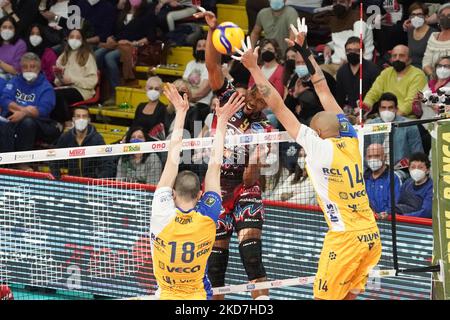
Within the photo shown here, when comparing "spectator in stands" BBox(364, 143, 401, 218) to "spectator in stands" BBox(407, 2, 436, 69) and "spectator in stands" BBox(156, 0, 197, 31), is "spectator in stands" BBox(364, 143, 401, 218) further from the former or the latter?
"spectator in stands" BBox(156, 0, 197, 31)

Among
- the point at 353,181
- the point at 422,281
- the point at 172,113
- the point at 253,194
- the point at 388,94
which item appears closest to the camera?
the point at 353,181

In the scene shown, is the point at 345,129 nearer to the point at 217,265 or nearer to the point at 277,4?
the point at 217,265

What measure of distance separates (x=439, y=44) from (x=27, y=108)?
7.02 m

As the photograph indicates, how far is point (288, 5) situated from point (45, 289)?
743cm

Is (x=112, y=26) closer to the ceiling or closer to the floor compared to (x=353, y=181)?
closer to the ceiling

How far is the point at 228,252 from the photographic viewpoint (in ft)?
53.4

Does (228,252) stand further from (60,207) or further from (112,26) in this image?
(112,26)

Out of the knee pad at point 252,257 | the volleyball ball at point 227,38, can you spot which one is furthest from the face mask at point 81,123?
the volleyball ball at point 227,38

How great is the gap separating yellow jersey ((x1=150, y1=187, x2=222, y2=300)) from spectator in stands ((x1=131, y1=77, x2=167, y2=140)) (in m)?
7.62

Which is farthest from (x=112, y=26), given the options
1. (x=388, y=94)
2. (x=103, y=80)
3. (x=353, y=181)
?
(x=353, y=181)

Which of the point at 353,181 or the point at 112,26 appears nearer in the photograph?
the point at 353,181

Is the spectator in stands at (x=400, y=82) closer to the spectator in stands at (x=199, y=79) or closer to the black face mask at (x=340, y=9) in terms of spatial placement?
the black face mask at (x=340, y=9)

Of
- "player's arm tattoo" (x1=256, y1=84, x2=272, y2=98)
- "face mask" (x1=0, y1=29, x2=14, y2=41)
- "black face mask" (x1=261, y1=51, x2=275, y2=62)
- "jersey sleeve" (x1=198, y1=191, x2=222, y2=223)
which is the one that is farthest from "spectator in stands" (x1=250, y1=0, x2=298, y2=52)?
"jersey sleeve" (x1=198, y1=191, x2=222, y2=223)

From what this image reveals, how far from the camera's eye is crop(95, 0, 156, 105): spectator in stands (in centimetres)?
2386
